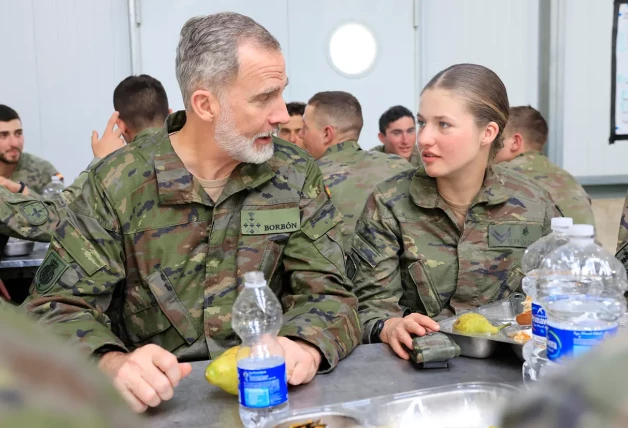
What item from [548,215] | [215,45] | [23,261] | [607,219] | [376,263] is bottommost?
[607,219]

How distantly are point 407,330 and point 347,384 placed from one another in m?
0.25

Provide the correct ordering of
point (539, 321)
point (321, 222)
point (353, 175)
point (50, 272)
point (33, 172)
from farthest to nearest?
point (33, 172)
point (353, 175)
point (321, 222)
point (50, 272)
point (539, 321)

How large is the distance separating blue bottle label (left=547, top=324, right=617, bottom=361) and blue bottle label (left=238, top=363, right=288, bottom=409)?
47 centimetres

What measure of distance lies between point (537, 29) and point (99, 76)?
3.58m

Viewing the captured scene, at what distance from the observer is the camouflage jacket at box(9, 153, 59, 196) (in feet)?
15.3

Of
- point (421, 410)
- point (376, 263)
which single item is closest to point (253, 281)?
point (421, 410)

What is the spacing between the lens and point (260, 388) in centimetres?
111

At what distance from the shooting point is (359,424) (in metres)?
1.11

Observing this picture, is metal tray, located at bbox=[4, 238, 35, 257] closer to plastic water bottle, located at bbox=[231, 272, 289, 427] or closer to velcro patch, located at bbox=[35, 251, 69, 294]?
velcro patch, located at bbox=[35, 251, 69, 294]

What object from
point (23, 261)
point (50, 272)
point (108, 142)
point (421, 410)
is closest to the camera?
point (421, 410)

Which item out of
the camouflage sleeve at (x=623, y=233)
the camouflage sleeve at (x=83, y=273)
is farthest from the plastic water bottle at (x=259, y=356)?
the camouflage sleeve at (x=623, y=233)

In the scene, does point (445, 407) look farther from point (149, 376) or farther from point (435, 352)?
point (149, 376)

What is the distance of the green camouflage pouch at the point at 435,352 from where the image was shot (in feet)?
4.49

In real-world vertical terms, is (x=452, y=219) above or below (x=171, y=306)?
above
